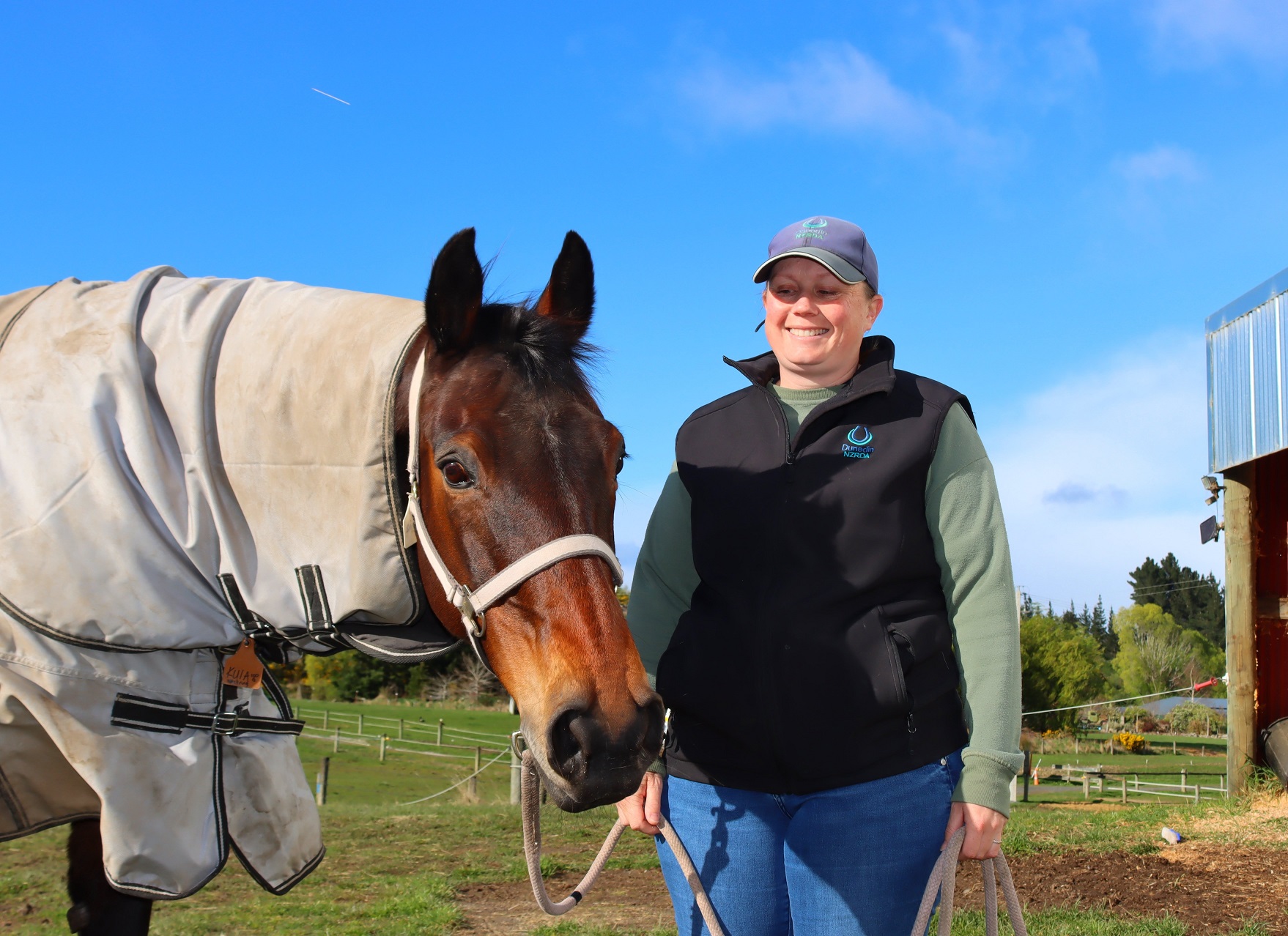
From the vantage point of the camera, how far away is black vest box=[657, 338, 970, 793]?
6.81 ft

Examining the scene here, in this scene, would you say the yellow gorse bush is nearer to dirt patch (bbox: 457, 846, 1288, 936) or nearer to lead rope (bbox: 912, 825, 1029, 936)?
dirt patch (bbox: 457, 846, 1288, 936)

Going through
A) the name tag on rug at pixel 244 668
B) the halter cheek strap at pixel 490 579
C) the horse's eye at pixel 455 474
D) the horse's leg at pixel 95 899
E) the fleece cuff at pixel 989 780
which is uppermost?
the horse's eye at pixel 455 474

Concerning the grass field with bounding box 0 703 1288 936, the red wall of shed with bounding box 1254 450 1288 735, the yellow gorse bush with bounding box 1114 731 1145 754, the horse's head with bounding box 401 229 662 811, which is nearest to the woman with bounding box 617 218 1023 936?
the horse's head with bounding box 401 229 662 811

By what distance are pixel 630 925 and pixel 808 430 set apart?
420 cm

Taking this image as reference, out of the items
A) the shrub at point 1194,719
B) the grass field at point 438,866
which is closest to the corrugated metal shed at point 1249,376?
the grass field at point 438,866

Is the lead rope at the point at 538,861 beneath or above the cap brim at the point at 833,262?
beneath

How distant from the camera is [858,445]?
7.25 feet

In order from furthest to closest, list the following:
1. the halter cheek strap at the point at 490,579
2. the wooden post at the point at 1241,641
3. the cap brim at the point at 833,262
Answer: the wooden post at the point at 1241,641
the cap brim at the point at 833,262
the halter cheek strap at the point at 490,579

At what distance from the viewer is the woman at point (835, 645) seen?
2.05m

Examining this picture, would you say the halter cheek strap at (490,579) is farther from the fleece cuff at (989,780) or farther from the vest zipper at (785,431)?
the fleece cuff at (989,780)

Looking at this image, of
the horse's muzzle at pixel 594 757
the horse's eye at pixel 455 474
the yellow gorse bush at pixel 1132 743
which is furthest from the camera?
the yellow gorse bush at pixel 1132 743

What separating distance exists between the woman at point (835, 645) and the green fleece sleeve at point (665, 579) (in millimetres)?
130

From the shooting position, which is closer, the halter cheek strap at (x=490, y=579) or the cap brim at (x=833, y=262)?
the halter cheek strap at (x=490, y=579)

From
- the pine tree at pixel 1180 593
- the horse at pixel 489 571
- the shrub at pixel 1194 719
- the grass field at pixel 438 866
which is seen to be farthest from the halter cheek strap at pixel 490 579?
the pine tree at pixel 1180 593
